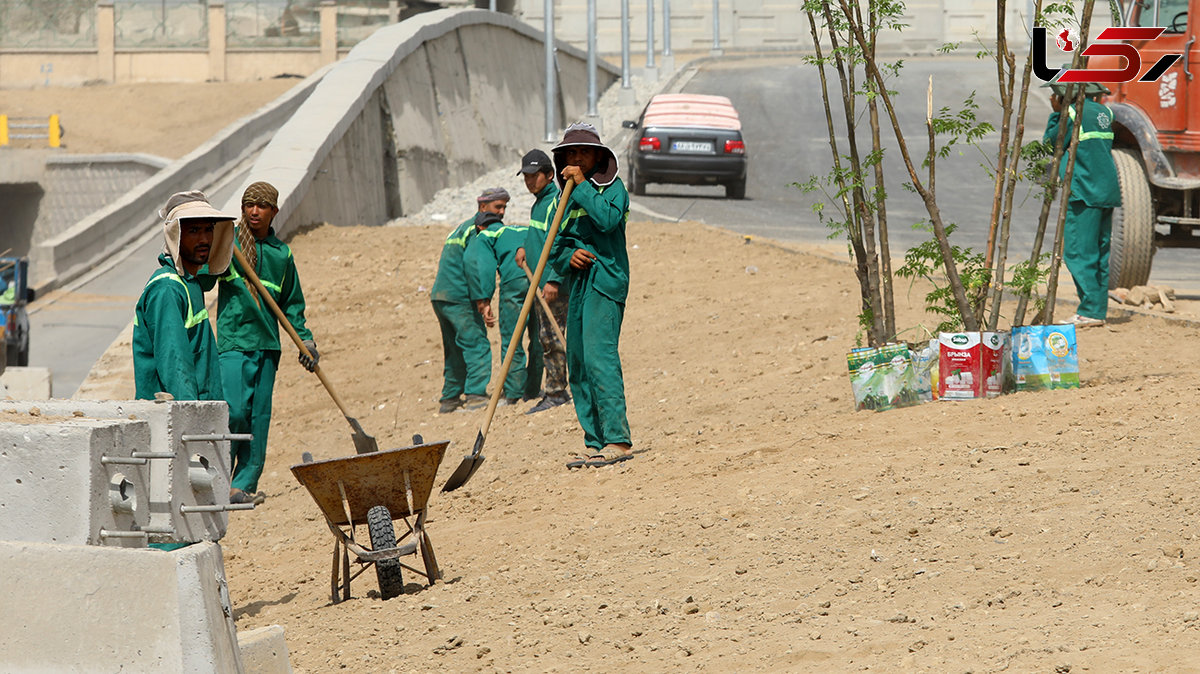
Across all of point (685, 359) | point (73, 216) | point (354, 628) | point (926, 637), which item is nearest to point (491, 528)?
point (354, 628)

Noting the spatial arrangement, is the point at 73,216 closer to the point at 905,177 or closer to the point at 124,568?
the point at 905,177

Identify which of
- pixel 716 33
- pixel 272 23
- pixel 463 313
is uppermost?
pixel 716 33

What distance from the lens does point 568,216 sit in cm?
752

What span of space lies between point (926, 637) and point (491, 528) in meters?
2.79

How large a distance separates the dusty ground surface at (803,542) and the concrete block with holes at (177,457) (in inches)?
30.9

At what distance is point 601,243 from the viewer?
742cm

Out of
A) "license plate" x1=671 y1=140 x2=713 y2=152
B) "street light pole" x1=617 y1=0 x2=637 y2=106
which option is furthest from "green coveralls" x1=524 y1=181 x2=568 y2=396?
"street light pole" x1=617 y1=0 x2=637 y2=106

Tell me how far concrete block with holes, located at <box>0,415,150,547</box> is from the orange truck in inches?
375

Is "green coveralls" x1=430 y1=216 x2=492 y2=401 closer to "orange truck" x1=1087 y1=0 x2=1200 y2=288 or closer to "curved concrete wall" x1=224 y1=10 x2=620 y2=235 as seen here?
"orange truck" x1=1087 y1=0 x2=1200 y2=288

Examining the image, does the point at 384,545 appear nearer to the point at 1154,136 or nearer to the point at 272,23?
the point at 1154,136

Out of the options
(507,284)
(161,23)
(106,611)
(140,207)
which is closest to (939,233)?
(507,284)

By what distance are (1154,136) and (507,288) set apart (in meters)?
5.35

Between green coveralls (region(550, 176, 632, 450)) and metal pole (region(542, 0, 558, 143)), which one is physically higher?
metal pole (region(542, 0, 558, 143))

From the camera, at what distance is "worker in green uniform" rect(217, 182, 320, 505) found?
7.50 meters
